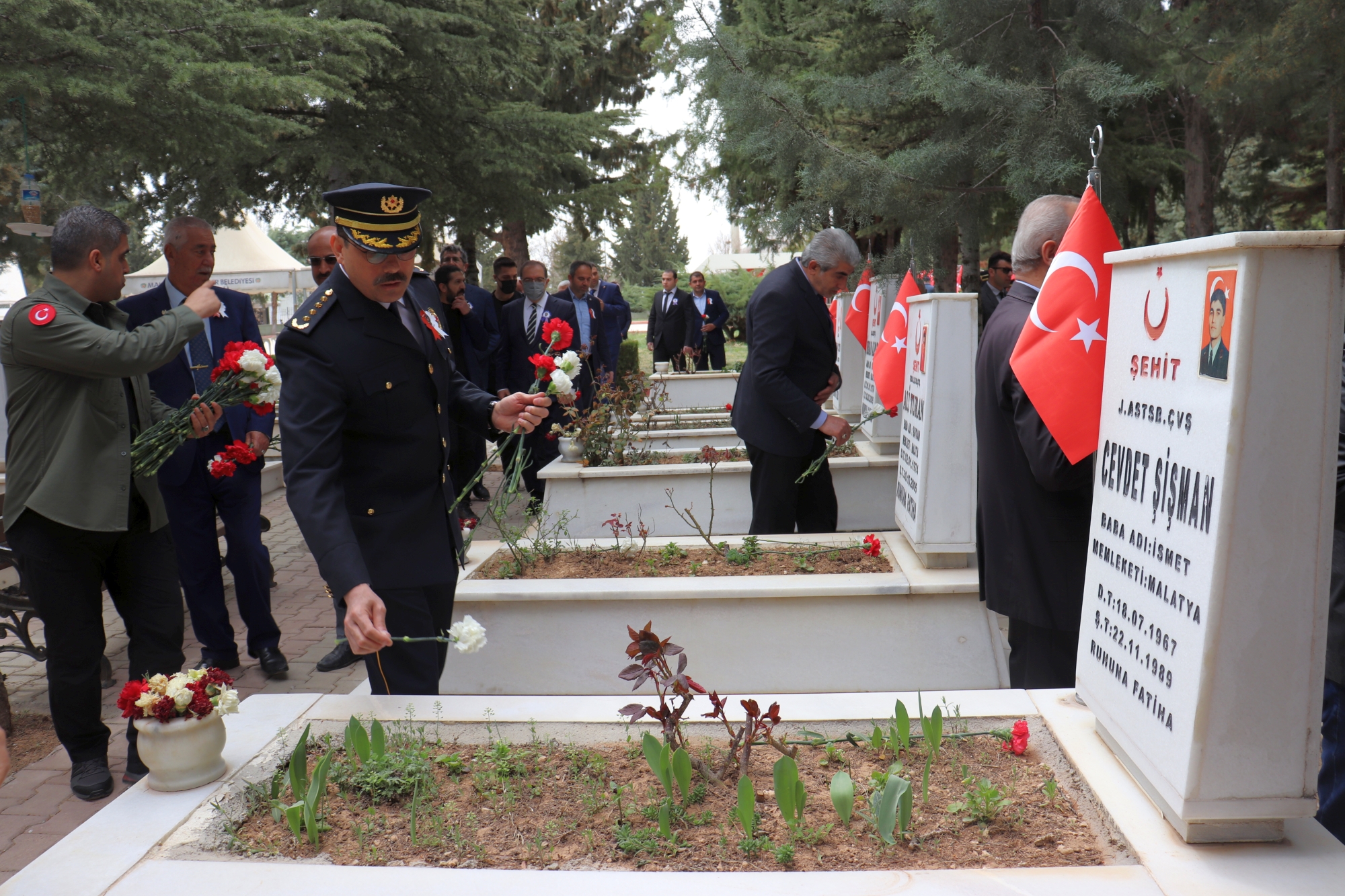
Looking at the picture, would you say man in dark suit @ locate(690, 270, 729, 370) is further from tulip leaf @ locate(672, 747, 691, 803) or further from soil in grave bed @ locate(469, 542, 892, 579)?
tulip leaf @ locate(672, 747, 691, 803)

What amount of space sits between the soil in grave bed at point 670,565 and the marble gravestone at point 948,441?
0.29m

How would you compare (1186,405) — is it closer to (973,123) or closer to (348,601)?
(348,601)

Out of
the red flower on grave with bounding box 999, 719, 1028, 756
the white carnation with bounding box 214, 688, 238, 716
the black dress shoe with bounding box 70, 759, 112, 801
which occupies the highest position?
the white carnation with bounding box 214, 688, 238, 716

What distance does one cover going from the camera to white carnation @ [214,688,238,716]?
2.33 meters

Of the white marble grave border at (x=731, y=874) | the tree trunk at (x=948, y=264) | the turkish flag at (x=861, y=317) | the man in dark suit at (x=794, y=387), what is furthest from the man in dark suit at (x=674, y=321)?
the white marble grave border at (x=731, y=874)

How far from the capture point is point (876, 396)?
695 centimetres

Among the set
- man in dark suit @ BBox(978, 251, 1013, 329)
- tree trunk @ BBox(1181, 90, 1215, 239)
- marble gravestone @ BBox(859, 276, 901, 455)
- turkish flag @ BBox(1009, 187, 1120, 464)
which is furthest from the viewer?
man in dark suit @ BBox(978, 251, 1013, 329)

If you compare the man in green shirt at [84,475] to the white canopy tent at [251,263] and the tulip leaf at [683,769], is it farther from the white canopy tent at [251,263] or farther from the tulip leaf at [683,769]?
the white canopy tent at [251,263]

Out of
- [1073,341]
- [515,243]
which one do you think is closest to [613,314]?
[515,243]

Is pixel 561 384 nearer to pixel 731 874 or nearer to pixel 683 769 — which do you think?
pixel 683 769

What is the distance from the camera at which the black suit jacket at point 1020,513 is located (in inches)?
116

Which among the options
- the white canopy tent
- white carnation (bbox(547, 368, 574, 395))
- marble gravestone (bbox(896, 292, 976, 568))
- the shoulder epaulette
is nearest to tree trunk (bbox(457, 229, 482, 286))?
the white canopy tent

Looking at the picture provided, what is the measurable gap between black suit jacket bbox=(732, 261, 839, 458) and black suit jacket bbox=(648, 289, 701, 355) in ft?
38.1

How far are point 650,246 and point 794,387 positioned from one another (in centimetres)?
6931
